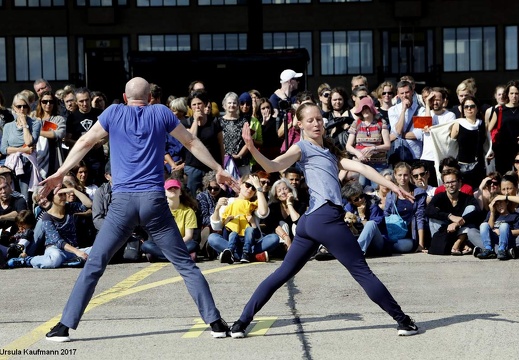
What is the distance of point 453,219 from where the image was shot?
44.9ft

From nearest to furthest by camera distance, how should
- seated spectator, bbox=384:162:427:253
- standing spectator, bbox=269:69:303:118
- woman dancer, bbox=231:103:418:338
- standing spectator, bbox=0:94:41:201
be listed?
woman dancer, bbox=231:103:418:338, seated spectator, bbox=384:162:427:253, standing spectator, bbox=0:94:41:201, standing spectator, bbox=269:69:303:118

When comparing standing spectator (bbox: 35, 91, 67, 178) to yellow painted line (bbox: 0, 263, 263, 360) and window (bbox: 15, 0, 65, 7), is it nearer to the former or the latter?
yellow painted line (bbox: 0, 263, 263, 360)

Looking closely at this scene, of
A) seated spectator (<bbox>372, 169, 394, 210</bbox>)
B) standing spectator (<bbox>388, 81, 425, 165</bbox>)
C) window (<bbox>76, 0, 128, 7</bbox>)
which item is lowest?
seated spectator (<bbox>372, 169, 394, 210</bbox>)

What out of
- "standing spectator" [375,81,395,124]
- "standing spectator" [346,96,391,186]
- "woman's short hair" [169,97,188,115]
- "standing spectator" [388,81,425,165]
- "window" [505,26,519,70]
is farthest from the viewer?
"window" [505,26,519,70]

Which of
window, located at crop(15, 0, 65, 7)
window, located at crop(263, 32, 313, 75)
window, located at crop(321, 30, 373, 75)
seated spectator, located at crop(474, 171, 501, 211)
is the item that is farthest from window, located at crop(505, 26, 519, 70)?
seated spectator, located at crop(474, 171, 501, 211)

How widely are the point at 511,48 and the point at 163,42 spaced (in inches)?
646

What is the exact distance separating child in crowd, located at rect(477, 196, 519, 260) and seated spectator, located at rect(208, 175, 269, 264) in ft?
8.69

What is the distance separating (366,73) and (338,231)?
4515 cm

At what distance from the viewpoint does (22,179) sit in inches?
602

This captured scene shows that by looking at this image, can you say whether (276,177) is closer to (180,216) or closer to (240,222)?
(240,222)

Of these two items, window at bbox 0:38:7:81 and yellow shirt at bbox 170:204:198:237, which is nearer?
yellow shirt at bbox 170:204:198:237

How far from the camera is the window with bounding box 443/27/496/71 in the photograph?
171 feet

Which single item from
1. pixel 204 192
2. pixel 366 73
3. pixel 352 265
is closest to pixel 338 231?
pixel 352 265

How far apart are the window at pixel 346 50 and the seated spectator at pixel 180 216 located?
39.3 meters
